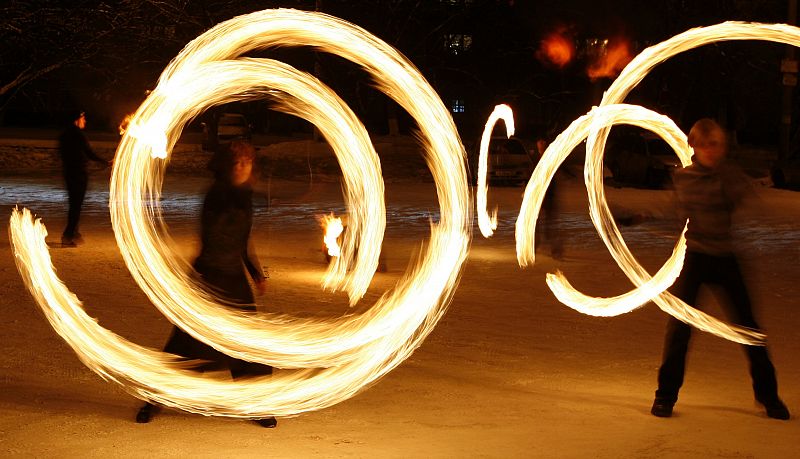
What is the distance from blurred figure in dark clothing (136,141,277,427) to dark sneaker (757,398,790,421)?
3.03 metres

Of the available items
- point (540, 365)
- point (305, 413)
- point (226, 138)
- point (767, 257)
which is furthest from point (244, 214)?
point (226, 138)

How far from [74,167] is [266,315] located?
20.0 ft

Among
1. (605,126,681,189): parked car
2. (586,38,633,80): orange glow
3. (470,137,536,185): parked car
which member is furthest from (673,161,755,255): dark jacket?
(586,38,633,80): orange glow

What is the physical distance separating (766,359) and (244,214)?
3309 mm

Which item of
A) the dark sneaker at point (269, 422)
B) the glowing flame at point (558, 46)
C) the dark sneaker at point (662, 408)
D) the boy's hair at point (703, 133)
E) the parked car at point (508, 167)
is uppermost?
the glowing flame at point (558, 46)

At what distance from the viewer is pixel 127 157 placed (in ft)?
34.8

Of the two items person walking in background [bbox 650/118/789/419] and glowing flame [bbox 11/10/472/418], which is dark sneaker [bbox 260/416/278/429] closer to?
glowing flame [bbox 11/10/472/418]

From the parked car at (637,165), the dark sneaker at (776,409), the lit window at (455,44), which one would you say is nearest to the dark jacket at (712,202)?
the dark sneaker at (776,409)

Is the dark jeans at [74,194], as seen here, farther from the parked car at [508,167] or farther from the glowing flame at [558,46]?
the glowing flame at [558,46]

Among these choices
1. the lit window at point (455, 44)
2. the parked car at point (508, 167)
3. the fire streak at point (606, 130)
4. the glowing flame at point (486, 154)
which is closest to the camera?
the fire streak at point (606, 130)

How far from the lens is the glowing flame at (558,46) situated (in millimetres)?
37906

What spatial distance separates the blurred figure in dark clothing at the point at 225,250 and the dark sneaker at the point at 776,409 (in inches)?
119

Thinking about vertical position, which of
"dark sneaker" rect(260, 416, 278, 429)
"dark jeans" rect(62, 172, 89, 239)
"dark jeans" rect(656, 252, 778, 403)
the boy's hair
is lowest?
"dark sneaker" rect(260, 416, 278, 429)

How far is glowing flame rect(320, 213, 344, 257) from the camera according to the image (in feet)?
42.8
